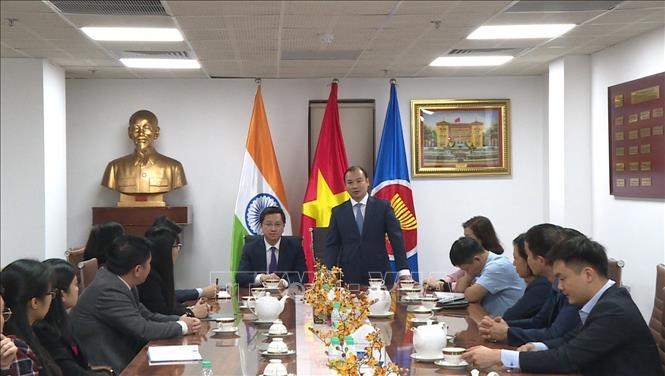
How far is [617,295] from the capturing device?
3.41m

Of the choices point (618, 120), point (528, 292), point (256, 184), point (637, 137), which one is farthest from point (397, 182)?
point (528, 292)

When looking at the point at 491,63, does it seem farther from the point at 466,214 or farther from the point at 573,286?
the point at 573,286

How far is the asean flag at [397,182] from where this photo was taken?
9797 mm

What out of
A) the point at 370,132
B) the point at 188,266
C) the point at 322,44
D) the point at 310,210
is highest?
the point at 322,44

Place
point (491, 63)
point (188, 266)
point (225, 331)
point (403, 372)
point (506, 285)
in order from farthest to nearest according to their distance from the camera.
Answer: point (188, 266) < point (491, 63) < point (506, 285) < point (225, 331) < point (403, 372)

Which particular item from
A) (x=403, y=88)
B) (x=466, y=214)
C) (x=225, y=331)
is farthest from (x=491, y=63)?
(x=225, y=331)

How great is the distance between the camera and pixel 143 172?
9656 millimetres

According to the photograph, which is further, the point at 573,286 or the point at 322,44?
the point at 322,44

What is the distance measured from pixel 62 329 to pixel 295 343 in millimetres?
1005

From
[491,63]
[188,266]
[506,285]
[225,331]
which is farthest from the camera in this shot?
[188,266]

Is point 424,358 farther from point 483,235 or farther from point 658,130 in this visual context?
point 658,130

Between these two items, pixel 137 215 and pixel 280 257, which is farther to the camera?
pixel 137 215

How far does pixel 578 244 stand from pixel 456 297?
7.09ft

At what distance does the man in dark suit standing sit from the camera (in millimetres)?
7070
